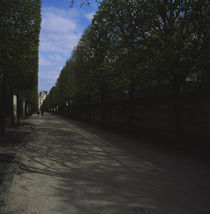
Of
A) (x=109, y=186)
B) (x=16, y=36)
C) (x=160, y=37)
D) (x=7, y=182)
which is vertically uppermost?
(x=16, y=36)

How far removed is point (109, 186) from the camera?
5.41m

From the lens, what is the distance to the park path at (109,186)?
4160 mm

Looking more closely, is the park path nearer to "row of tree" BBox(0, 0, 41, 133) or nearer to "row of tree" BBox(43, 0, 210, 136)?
"row of tree" BBox(43, 0, 210, 136)

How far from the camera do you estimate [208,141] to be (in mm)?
10445

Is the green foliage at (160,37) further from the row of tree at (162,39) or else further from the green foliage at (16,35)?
the green foliage at (16,35)

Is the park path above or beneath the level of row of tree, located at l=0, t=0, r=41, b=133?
beneath

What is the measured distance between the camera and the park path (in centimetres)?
416

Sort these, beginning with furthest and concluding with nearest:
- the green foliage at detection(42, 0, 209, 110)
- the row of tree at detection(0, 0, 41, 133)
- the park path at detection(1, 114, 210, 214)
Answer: the row of tree at detection(0, 0, 41, 133) → the green foliage at detection(42, 0, 209, 110) → the park path at detection(1, 114, 210, 214)

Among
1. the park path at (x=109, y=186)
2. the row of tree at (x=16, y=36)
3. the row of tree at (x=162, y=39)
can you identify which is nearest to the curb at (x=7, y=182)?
the park path at (x=109, y=186)

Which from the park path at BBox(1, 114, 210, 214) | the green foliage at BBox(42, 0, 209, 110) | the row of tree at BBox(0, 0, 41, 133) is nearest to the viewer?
the park path at BBox(1, 114, 210, 214)

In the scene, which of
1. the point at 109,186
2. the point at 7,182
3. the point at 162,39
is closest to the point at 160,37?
the point at 162,39

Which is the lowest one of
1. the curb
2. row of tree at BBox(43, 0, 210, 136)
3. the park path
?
the park path

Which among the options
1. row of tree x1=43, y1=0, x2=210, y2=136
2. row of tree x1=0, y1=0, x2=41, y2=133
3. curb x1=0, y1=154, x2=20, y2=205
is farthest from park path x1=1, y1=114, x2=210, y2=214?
row of tree x1=0, y1=0, x2=41, y2=133

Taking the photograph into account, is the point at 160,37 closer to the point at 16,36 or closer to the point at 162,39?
the point at 162,39
